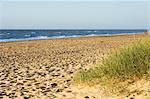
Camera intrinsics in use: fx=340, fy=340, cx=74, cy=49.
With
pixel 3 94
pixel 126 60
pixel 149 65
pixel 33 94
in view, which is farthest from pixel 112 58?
pixel 3 94

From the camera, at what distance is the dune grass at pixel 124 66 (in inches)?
316

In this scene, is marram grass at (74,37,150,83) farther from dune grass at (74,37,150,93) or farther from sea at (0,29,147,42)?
sea at (0,29,147,42)

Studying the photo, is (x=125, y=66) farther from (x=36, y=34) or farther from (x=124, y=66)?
(x=36, y=34)

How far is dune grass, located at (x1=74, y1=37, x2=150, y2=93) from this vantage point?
8.03 meters

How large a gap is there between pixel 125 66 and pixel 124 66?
6 centimetres

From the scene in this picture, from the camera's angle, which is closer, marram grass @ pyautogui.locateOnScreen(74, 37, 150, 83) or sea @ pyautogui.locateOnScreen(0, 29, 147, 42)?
marram grass @ pyautogui.locateOnScreen(74, 37, 150, 83)

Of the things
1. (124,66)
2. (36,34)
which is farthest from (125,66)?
(36,34)

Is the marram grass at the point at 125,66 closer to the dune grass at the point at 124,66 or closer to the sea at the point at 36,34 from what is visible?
the dune grass at the point at 124,66

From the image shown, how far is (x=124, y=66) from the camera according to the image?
27.0 feet

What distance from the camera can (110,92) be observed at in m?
7.74

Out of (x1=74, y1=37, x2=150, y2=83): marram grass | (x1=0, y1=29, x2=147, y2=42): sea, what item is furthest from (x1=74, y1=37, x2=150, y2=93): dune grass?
(x1=0, y1=29, x2=147, y2=42): sea

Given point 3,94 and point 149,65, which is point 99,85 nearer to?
point 149,65

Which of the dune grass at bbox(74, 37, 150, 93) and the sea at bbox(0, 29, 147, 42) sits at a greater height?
the dune grass at bbox(74, 37, 150, 93)

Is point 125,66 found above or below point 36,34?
above
